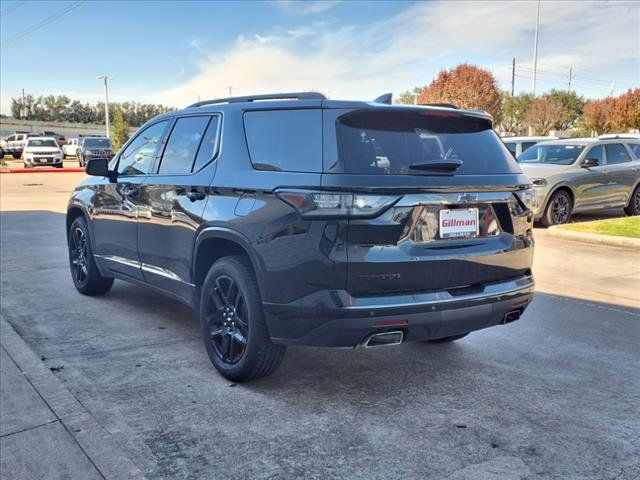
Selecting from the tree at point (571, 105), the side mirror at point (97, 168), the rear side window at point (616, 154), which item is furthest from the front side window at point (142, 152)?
the tree at point (571, 105)

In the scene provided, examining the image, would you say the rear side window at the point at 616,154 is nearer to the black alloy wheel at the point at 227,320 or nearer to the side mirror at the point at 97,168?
the side mirror at the point at 97,168

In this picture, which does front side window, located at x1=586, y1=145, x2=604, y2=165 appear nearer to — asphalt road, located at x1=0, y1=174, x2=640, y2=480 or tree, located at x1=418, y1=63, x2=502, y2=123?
asphalt road, located at x1=0, y1=174, x2=640, y2=480

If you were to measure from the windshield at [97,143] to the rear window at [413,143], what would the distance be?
35987mm

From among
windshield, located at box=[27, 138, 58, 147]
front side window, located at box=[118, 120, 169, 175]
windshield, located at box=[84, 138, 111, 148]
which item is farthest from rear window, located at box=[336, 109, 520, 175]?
windshield, located at box=[84, 138, 111, 148]

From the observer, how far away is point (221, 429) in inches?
136

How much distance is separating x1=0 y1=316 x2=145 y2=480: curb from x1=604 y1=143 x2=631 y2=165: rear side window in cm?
1207

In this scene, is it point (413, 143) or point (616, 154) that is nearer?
point (413, 143)

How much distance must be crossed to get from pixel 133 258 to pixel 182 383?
1.64 metres

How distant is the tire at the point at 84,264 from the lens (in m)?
6.26

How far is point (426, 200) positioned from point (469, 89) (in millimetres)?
51385

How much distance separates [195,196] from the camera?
14.4ft

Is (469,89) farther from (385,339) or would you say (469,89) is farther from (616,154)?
(385,339)

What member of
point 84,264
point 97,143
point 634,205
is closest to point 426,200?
point 84,264

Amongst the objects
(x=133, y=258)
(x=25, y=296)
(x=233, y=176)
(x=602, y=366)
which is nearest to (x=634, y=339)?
(x=602, y=366)
